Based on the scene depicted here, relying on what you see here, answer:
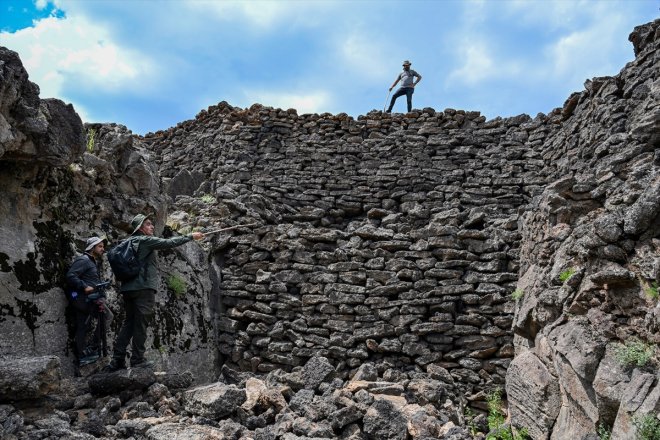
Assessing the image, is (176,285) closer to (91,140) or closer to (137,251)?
(137,251)

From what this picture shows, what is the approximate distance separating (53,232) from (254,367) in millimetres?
3934

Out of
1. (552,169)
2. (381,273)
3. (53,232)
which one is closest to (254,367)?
(381,273)

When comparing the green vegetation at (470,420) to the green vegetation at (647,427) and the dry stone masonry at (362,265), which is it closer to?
the dry stone masonry at (362,265)

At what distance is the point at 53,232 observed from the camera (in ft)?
21.5

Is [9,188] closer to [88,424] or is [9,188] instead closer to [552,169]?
[88,424]

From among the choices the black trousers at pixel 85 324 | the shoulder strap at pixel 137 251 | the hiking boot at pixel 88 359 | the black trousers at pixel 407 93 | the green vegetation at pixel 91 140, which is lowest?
the hiking boot at pixel 88 359

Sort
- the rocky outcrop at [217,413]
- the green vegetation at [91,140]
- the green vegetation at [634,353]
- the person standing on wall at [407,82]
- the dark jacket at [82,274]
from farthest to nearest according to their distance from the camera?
1. the person standing on wall at [407,82]
2. the green vegetation at [91,140]
3. the dark jacket at [82,274]
4. the rocky outcrop at [217,413]
5. the green vegetation at [634,353]

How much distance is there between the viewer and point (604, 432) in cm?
479

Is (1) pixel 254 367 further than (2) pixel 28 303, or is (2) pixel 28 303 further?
(1) pixel 254 367

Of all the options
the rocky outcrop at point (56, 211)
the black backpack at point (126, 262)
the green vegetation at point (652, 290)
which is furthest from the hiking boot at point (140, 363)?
the green vegetation at point (652, 290)

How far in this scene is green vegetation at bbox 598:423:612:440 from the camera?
15.4ft

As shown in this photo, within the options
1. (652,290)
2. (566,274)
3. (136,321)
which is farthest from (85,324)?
(652,290)

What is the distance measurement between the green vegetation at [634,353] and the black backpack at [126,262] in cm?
499

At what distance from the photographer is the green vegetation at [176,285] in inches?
318
